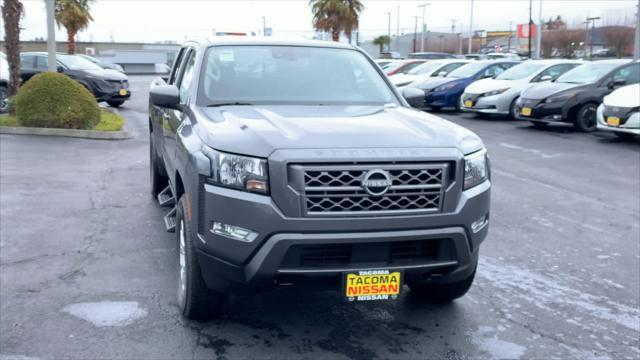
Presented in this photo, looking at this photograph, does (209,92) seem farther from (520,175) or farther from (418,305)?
(520,175)

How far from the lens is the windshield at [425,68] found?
21.8 meters

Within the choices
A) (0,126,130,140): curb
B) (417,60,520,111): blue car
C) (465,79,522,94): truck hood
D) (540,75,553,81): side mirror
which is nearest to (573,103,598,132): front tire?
(540,75,553,81): side mirror

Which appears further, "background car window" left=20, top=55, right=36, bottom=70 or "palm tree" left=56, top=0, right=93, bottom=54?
"palm tree" left=56, top=0, right=93, bottom=54

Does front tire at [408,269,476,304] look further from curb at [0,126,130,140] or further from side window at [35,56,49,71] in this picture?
side window at [35,56,49,71]

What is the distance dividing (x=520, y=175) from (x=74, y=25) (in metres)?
30.0

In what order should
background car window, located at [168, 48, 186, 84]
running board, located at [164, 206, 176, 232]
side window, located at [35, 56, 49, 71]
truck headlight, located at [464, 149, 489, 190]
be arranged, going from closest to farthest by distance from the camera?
truck headlight, located at [464, 149, 489, 190] < running board, located at [164, 206, 176, 232] < background car window, located at [168, 48, 186, 84] < side window, located at [35, 56, 49, 71]

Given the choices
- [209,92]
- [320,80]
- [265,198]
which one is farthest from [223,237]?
[320,80]

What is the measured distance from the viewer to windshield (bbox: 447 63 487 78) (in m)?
19.7

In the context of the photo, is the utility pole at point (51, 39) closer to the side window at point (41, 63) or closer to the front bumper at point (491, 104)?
the side window at point (41, 63)

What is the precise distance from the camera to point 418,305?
185 inches

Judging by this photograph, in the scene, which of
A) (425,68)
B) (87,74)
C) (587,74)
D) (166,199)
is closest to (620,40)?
(425,68)

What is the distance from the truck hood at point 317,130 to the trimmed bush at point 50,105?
9.47m

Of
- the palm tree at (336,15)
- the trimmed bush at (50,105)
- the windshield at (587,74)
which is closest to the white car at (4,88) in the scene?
the trimmed bush at (50,105)

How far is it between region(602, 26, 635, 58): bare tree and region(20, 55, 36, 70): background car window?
150ft
